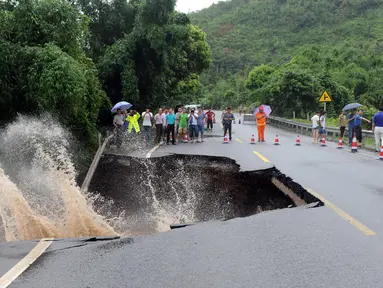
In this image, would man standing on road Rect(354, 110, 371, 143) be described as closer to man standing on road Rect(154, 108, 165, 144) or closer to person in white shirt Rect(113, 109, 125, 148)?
man standing on road Rect(154, 108, 165, 144)

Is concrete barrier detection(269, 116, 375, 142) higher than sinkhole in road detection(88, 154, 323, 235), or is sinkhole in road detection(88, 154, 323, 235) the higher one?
sinkhole in road detection(88, 154, 323, 235)

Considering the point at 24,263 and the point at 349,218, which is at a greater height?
the point at 24,263

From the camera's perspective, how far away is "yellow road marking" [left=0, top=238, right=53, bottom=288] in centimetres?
414

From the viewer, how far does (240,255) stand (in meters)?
4.91

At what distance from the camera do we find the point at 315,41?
80750mm

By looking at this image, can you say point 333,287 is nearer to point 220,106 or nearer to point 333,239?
point 333,239

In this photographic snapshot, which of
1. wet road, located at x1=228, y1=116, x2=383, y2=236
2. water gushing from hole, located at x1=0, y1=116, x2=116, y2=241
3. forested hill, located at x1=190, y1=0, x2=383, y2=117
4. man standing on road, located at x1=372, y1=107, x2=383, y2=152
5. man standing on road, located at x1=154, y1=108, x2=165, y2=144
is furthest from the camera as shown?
forested hill, located at x1=190, y1=0, x2=383, y2=117

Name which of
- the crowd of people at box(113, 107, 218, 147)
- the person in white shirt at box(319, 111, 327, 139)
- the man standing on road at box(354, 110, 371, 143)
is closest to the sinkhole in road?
the crowd of people at box(113, 107, 218, 147)

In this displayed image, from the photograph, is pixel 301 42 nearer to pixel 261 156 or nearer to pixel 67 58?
pixel 261 156

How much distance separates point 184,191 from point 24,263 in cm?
757

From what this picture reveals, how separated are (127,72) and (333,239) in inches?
740

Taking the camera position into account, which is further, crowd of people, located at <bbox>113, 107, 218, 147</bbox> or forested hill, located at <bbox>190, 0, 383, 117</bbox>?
forested hill, located at <bbox>190, 0, 383, 117</bbox>

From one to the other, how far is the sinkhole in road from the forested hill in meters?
27.8

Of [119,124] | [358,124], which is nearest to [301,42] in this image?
[358,124]
